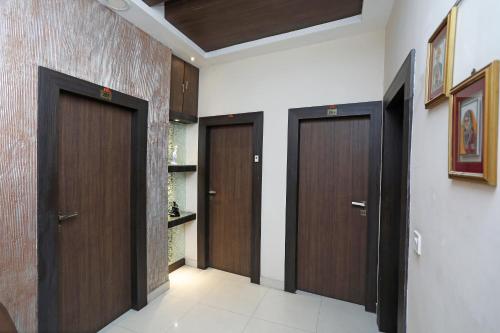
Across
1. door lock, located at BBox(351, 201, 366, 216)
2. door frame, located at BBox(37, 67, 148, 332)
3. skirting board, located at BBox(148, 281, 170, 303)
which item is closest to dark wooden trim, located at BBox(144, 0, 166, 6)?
door frame, located at BBox(37, 67, 148, 332)

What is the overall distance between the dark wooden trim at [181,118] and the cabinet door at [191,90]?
0.18ft

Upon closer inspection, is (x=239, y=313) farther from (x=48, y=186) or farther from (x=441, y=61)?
(x=441, y=61)

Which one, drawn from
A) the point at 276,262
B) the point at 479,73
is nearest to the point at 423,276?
the point at 479,73

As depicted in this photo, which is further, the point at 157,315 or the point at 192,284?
the point at 192,284

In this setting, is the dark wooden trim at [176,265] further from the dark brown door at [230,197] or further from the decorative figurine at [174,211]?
the decorative figurine at [174,211]

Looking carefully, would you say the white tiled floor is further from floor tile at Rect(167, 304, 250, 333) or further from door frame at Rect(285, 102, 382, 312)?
door frame at Rect(285, 102, 382, 312)

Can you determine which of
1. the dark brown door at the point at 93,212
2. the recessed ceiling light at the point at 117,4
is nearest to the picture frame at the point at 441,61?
the recessed ceiling light at the point at 117,4

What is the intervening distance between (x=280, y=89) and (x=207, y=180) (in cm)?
148

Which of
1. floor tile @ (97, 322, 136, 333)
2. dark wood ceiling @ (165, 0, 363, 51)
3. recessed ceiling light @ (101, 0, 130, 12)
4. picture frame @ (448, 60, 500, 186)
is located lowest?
floor tile @ (97, 322, 136, 333)

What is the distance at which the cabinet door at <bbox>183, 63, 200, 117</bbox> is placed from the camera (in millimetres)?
2822

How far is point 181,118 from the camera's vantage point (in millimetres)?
2746

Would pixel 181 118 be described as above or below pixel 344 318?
above

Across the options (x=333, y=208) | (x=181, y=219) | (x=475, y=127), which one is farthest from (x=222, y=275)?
(x=475, y=127)

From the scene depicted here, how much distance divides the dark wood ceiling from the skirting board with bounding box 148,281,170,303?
2.72 meters
